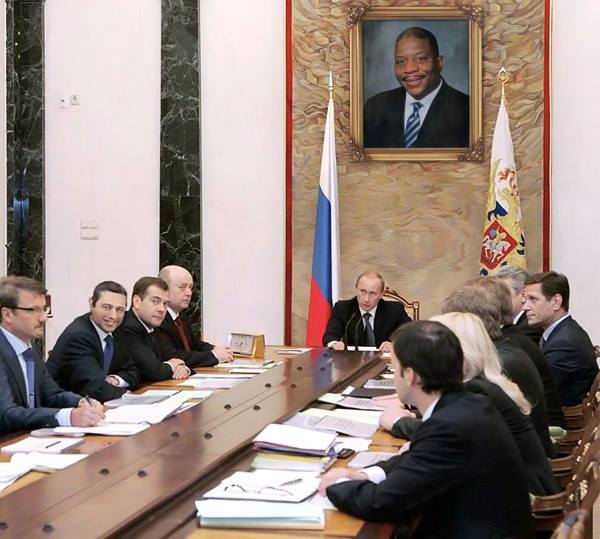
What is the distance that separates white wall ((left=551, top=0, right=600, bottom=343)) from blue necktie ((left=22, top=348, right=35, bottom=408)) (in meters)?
5.37

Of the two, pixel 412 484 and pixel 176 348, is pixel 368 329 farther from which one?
pixel 412 484

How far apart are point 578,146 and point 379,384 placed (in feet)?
14.1

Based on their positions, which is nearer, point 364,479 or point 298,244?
point 364,479

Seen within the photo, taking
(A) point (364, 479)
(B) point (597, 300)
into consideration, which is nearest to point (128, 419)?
(A) point (364, 479)

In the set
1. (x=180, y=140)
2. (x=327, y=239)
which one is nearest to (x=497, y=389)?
(x=327, y=239)

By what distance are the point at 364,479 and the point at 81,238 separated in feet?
22.0

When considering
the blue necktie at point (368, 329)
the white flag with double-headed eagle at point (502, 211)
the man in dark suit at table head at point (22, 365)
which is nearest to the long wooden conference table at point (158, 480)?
the man in dark suit at table head at point (22, 365)

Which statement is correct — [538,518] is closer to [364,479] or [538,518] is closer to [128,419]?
[364,479]

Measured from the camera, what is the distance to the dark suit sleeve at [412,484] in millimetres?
2719

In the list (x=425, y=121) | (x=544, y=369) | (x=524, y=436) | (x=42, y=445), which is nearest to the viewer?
(x=524, y=436)

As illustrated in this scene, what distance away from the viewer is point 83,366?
501cm

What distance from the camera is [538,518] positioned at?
353 cm

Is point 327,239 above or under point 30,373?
above

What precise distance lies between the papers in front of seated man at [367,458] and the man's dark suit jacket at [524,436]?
14cm
